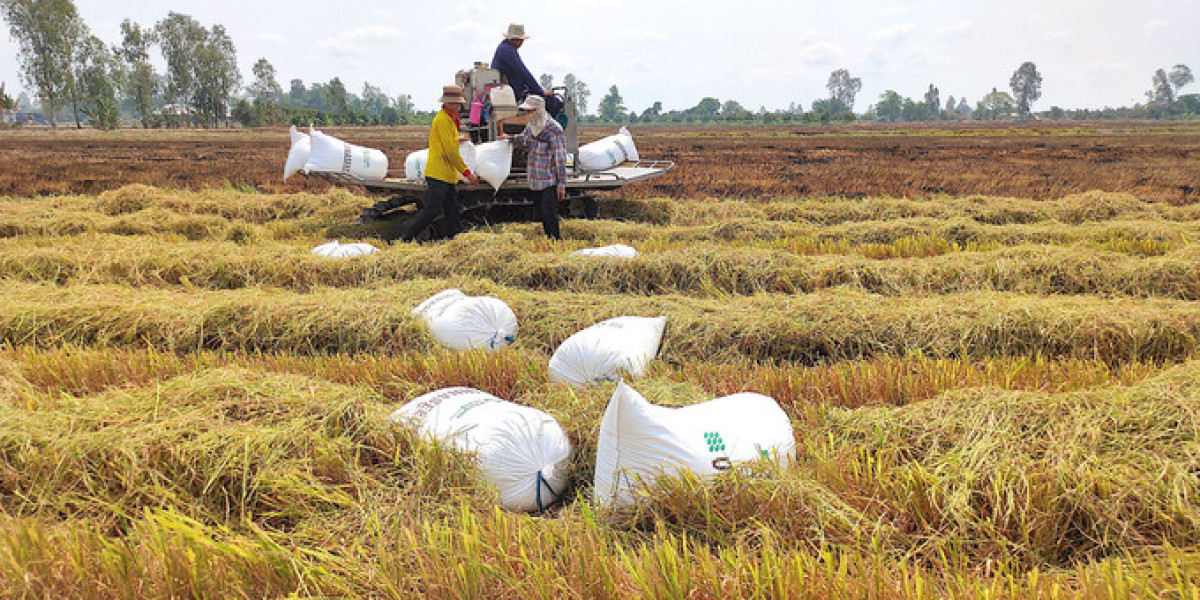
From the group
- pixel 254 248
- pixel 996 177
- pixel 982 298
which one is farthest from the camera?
pixel 996 177

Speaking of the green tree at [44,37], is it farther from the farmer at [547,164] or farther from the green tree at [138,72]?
the farmer at [547,164]

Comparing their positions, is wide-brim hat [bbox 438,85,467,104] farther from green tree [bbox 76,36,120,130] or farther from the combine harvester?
green tree [bbox 76,36,120,130]

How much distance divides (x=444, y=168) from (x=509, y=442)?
5.92 meters

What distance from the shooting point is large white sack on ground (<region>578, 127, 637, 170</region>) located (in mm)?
10367

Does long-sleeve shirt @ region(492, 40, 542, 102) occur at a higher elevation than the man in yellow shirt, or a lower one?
higher

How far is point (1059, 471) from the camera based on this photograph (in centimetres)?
227

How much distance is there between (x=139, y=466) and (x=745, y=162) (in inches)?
811

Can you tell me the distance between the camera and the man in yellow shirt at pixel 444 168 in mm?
7723

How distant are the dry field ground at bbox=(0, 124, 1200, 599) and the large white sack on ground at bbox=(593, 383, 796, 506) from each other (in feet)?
0.36

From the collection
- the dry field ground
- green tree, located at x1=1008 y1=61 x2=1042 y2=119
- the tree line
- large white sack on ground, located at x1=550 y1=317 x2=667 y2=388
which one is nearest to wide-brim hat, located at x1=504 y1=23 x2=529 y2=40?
the dry field ground

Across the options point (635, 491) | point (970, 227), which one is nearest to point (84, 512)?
point (635, 491)

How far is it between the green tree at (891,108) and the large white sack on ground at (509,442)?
529 ft

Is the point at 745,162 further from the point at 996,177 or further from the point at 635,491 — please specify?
the point at 635,491

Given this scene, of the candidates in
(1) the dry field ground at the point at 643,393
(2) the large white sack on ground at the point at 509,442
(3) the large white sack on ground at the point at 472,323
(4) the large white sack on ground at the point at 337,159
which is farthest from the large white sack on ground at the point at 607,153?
(2) the large white sack on ground at the point at 509,442
